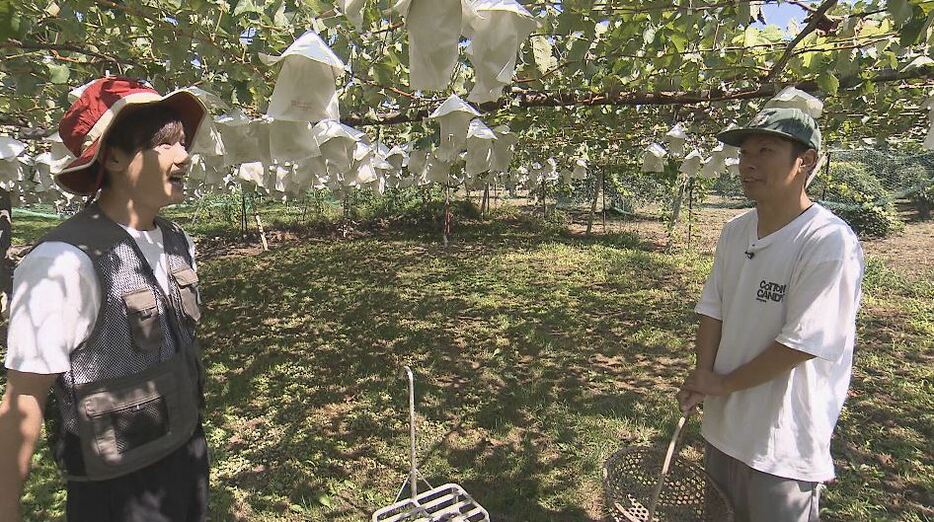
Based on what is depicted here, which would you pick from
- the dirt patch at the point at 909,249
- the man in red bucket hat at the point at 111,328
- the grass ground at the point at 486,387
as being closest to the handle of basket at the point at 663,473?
the grass ground at the point at 486,387

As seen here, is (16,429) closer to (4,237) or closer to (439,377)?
(439,377)

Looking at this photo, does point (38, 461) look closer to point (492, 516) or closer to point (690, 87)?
point (492, 516)

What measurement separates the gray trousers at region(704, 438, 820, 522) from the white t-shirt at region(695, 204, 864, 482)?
1.7 inches

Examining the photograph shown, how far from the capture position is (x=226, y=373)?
4496 millimetres

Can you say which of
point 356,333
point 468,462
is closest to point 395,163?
point 356,333

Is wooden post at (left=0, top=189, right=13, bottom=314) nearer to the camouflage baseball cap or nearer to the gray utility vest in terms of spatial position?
the gray utility vest

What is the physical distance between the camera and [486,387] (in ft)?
13.6

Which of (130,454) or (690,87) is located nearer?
(130,454)

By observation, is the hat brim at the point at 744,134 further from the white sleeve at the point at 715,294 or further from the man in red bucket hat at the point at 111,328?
the man in red bucket hat at the point at 111,328

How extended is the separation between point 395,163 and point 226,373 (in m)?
2.36

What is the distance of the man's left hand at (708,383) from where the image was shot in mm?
1519

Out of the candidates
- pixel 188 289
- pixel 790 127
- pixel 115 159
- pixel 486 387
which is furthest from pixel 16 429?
pixel 486 387

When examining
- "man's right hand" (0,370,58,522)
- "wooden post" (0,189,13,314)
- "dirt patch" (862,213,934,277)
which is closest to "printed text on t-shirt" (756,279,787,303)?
"man's right hand" (0,370,58,522)

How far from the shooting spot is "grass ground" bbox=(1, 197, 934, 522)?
2.82m
